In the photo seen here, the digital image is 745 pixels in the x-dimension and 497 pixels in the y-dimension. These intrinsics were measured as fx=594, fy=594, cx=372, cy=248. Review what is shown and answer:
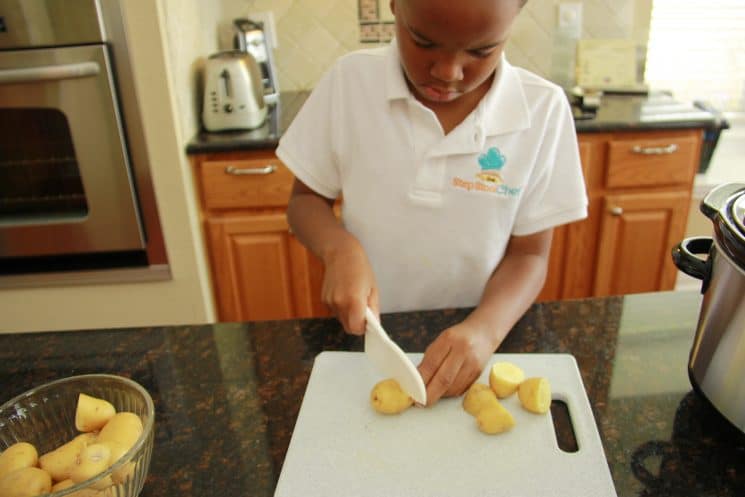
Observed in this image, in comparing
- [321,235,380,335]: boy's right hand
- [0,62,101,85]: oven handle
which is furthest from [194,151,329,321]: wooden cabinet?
[321,235,380,335]: boy's right hand

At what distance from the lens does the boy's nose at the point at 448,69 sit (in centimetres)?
70

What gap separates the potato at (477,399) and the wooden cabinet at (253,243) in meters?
1.13

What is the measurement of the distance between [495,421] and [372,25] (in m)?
1.74

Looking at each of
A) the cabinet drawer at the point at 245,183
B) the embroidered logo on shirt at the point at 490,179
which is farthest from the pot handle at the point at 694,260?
the cabinet drawer at the point at 245,183

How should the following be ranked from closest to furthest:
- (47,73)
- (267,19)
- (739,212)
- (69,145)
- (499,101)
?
(739,212) < (499,101) < (47,73) < (69,145) < (267,19)

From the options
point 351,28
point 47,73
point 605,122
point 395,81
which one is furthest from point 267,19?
point 395,81

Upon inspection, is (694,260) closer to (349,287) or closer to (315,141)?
(349,287)

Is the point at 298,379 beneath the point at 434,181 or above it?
beneath

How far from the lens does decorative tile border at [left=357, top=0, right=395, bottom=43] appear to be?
6.70 feet

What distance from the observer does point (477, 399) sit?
2.12ft

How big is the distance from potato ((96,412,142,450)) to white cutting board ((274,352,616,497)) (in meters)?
0.14

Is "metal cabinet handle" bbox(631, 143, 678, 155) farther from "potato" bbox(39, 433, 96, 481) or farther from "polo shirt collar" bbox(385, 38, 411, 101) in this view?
"potato" bbox(39, 433, 96, 481)

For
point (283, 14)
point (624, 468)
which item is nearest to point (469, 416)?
point (624, 468)

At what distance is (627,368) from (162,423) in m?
0.54
